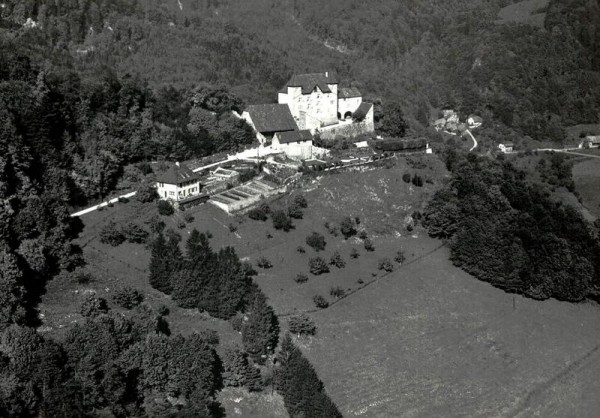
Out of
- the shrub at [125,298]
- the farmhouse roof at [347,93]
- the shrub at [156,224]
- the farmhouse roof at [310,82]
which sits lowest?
the shrub at [125,298]

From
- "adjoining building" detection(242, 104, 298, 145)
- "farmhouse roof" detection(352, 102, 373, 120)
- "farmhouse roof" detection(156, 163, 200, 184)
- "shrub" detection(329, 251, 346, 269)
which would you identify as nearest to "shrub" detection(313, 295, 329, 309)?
"shrub" detection(329, 251, 346, 269)

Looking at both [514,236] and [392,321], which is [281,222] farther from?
[514,236]

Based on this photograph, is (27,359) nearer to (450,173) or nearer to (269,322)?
(269,322)

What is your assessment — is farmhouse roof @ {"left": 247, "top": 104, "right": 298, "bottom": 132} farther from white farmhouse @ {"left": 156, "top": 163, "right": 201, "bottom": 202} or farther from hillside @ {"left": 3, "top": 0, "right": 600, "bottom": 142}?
white farmhouse @ {"left": 156, "top": 163, "right": 201, "bottom": 202}

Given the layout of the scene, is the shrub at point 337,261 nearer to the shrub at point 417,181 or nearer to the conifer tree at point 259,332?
the conifer tree at point 259,332

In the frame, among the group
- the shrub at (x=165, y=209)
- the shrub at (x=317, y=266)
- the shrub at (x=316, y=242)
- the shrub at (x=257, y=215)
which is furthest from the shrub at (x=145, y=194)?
the shrub at (x=317, y=266)
